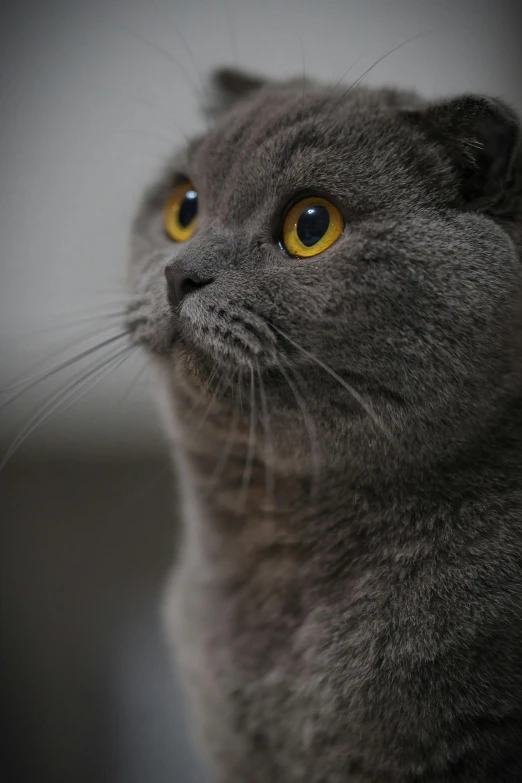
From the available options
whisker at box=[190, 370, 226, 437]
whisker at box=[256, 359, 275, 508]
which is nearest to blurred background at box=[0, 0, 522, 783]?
whisker at box=[190, 370, 226, 437]

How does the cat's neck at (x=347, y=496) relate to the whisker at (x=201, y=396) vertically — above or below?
below

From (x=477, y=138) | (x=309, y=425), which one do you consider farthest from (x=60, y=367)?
(x=477, y=138)

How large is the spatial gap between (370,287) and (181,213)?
327mm

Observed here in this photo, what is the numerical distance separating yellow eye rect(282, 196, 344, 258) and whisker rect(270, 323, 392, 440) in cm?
10

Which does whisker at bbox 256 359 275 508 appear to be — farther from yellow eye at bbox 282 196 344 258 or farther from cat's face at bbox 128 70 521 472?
yellow eye at bbox 282 196 344 258

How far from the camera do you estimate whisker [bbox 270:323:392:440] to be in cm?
63

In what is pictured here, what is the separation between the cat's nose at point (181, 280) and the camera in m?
0.65

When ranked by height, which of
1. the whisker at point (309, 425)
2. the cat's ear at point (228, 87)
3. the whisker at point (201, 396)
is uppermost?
the cat's ear at point (228, 87)

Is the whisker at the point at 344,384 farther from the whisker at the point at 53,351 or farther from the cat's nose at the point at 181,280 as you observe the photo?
the whisker at the point at 53,351

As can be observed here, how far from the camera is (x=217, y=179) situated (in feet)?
2.48

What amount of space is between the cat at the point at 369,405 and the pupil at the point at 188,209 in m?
0.05

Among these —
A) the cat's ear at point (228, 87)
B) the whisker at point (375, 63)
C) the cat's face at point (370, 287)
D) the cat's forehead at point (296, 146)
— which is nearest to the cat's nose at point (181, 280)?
the cat's face at point (370, 287)

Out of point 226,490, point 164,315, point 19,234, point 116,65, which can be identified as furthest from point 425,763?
point 116,65

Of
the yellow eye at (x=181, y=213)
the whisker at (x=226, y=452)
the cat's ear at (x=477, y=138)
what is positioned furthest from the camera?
the yellow eye at (x=181, y=213)
